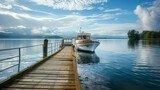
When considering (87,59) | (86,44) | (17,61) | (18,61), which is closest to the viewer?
Answer: (18,61)

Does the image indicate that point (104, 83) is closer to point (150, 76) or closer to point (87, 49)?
point (150, 76)

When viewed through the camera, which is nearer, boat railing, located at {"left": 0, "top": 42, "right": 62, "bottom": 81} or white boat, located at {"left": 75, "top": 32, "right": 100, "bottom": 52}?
boat railing, located at {"left": 0, "top": 42, "right": 62, "bottom": 81}

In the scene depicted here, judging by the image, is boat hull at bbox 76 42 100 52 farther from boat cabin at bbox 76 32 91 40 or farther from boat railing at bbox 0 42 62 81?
boat railing at bbox 0 42 62 81

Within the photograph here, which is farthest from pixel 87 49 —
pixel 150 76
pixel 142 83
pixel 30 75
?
pixel 30 75

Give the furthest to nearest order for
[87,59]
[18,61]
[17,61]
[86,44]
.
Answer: [86,44], [87,59], [17,61], [18,61]

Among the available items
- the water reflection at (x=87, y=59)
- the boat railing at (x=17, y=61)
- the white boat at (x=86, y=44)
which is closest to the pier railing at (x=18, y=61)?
the boat railing at (x=17, y=61)

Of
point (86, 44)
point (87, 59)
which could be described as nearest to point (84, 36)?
point (86, 44)

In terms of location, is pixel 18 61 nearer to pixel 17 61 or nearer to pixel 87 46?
pixel 17 61

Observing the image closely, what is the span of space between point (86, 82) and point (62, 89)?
10.4 m

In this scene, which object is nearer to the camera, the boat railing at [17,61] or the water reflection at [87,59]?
the boat railing at [17,61]

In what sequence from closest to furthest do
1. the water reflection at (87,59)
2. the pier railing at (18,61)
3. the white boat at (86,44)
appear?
1. the pier railing at (18,61)
2. the water reflection at (87,59)
3. the white boat at (86,44)

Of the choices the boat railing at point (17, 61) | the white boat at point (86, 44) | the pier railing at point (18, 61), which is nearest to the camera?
the boat railing at point (17, 61)

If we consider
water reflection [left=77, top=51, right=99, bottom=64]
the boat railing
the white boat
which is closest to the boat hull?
the white boat

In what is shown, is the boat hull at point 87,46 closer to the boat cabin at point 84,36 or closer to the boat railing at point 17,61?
the boat cabin at point 84,36
